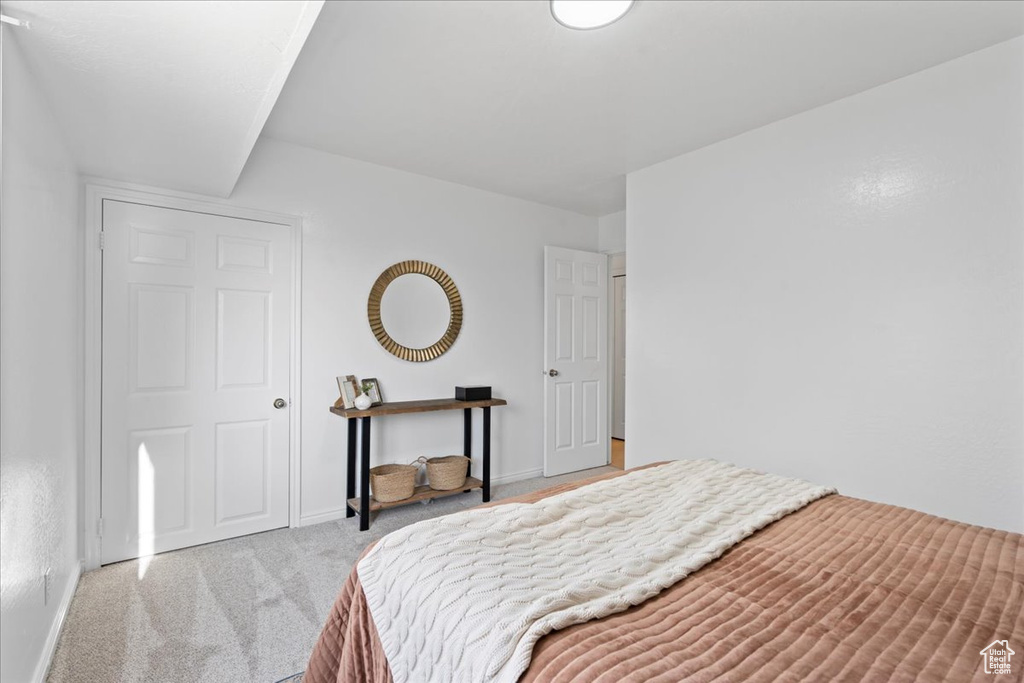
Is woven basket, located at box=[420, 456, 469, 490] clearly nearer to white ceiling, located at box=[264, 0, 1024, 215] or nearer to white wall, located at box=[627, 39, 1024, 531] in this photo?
white wall, located at box=[627, 39, 1024, 531]

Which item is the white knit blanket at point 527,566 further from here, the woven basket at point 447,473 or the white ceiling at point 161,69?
the woven basket at point 447,473

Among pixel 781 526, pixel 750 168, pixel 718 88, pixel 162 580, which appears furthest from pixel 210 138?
pixel 750 168

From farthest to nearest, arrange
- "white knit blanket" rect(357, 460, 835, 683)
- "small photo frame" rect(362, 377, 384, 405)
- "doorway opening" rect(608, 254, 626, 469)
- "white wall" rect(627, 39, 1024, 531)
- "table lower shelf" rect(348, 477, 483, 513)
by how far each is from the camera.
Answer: "doorway opening" rect(608, 254, 626, 469)
"small photo frame" rect(362, 377, 384, 405)
"table lower shelf" rect(348, 477, 483, 513)
"white wall" rect(627, 39, 1024, 531)
"white knit blanket" rect(357, 460, 835, 683)

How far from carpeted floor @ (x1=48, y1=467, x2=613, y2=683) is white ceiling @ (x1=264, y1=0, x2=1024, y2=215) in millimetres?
2492

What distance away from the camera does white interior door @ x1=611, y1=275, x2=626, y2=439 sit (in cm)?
625

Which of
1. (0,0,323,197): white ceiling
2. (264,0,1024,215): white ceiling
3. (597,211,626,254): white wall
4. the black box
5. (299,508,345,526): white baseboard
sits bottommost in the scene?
(299,508,345,526): white baseboard

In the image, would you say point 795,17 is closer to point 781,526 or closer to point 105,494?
point 781,526

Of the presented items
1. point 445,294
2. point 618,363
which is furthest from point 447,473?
point 618,363

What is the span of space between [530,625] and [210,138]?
229 cm

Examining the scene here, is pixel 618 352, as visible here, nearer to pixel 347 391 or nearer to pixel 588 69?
pixel 347 391

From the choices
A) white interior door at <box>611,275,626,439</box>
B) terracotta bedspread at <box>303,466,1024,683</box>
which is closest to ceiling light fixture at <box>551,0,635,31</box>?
terracotta bedspread at <box>303,466,1024,683</box>

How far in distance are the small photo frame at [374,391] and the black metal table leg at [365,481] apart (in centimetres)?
24

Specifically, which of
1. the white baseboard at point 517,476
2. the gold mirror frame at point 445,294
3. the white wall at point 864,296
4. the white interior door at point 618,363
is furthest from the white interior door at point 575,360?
the white interior door at point 618,363

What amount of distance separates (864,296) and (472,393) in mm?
2521
